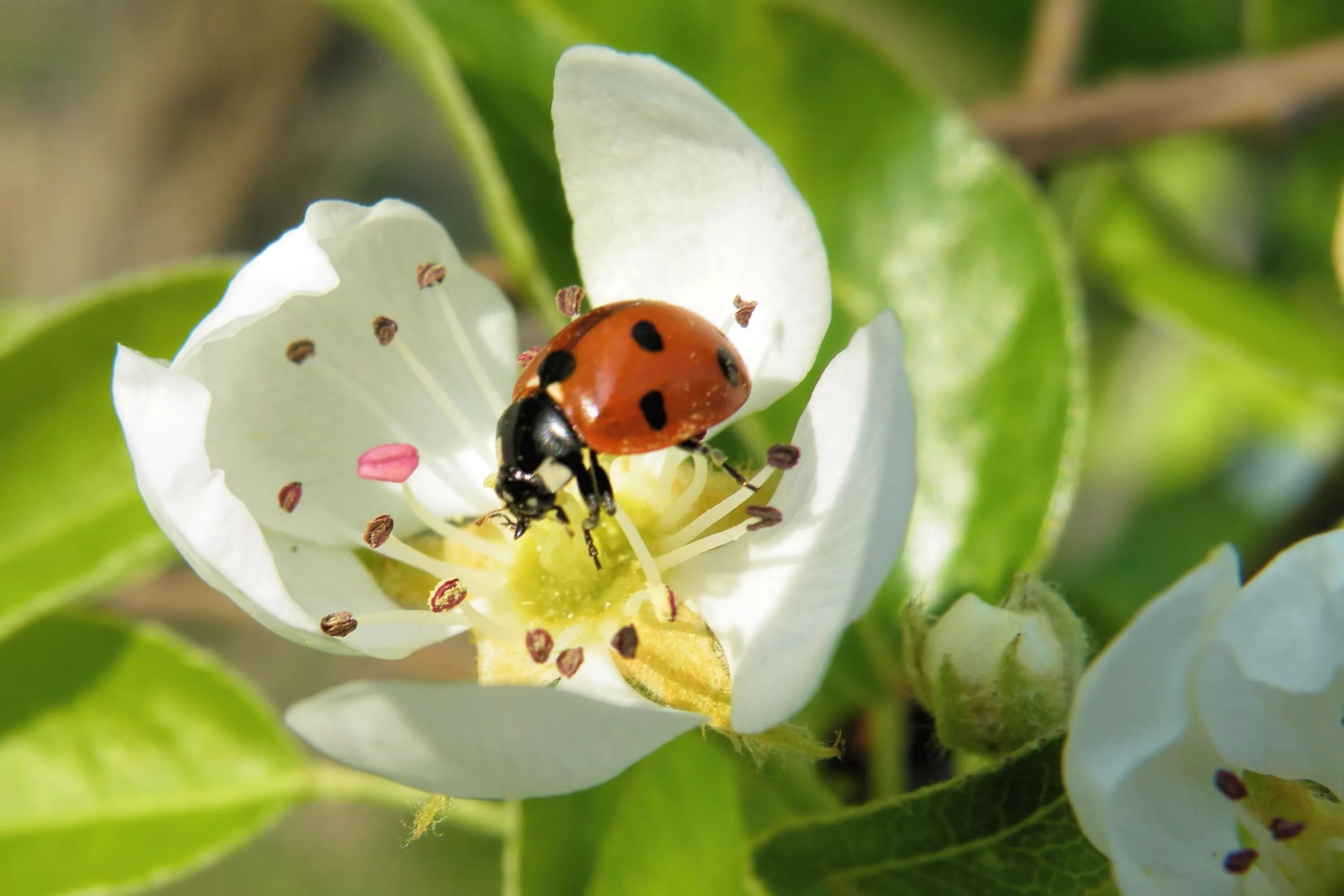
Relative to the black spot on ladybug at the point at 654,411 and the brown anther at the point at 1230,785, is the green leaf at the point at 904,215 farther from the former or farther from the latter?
the brown anther at the point at 1230,785

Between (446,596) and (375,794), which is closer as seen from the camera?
(446,596)

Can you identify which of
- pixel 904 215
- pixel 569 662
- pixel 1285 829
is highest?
pixel 904 215

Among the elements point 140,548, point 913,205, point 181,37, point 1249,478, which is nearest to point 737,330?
point 913,205

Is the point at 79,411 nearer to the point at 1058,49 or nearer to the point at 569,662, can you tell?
the point at 569,662

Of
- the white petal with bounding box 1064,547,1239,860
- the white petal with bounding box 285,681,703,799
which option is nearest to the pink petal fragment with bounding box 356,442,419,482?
the white petal with bounding box 285,681,703,799

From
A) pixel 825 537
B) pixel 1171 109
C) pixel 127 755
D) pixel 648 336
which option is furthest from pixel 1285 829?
pixel 127 755

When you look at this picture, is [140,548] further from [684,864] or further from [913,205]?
[913,205]

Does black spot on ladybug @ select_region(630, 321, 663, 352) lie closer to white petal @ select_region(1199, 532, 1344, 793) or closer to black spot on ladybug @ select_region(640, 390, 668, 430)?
black spot on ladybug @ select_region(640, 390, 668, 430)
